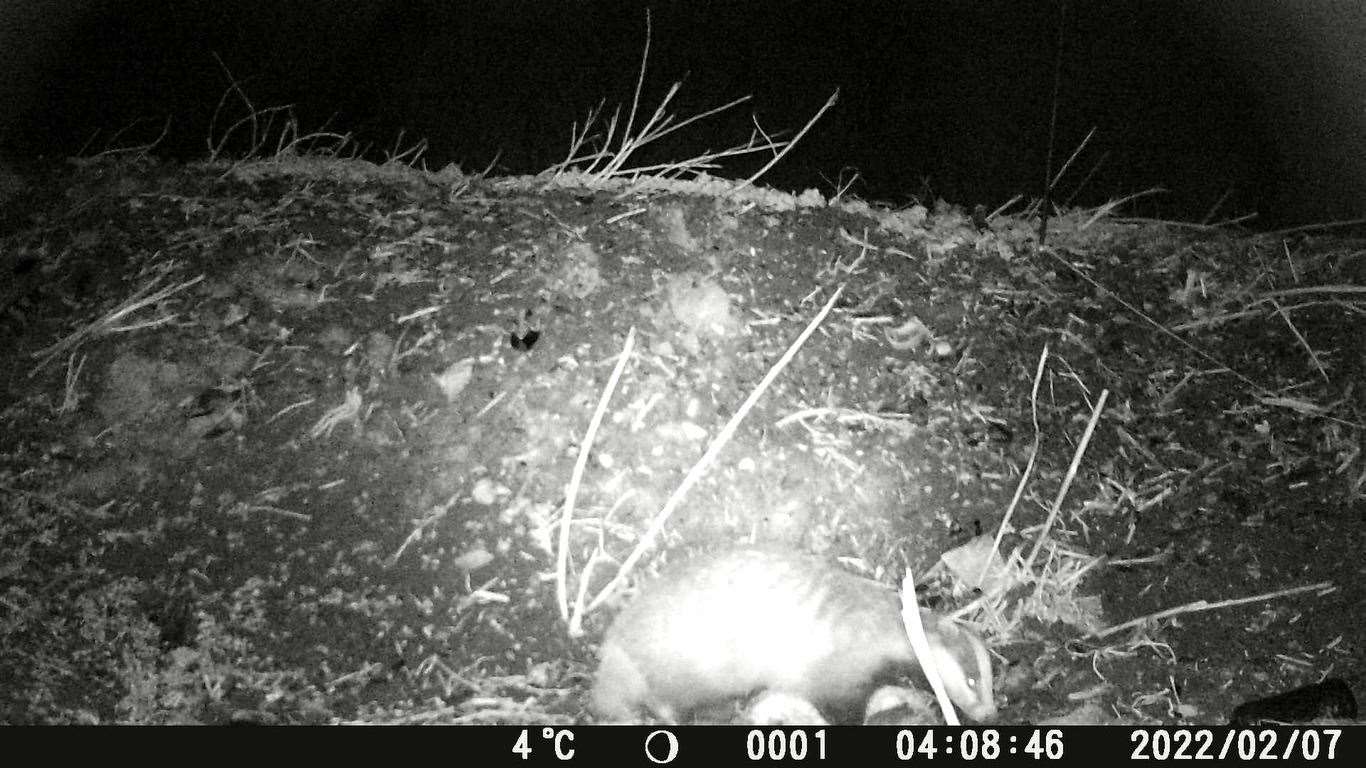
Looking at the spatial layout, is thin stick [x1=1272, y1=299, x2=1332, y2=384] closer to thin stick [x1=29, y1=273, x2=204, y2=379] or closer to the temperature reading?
the temperature reading

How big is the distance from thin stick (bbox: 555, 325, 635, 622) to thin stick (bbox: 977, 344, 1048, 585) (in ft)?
3.02

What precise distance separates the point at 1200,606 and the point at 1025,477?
46 cm

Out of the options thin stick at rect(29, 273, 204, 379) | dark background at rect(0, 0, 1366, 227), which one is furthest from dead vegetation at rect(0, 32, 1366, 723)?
dark background at rect(0, 0, 1366, 227)

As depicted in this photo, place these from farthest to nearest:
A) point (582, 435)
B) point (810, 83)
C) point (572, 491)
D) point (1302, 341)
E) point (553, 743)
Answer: point (810, 83), point (1302, 341), point (582, 435), point (572, 491), point (553, 743)

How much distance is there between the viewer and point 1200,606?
5.29 feet

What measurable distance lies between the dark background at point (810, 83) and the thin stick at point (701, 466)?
0.72 metres

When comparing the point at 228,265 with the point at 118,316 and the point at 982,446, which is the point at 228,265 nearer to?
the point at 118,316

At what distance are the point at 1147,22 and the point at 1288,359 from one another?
48.4 inches

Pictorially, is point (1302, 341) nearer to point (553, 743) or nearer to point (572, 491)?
point (572, 491)

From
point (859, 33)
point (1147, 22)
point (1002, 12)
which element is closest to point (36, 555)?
point (859, 33)

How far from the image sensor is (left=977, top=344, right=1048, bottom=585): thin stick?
5.32ft

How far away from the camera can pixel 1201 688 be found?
5.10ft

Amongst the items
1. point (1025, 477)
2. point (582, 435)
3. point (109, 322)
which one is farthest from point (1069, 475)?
point (109, 322)

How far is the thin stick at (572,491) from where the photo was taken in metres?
1.50
